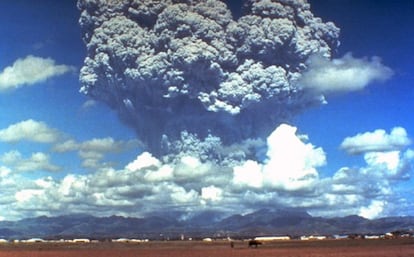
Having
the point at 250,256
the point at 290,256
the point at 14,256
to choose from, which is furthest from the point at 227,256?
the point at 14,256

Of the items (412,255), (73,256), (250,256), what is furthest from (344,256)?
(73,256)

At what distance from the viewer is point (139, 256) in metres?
50.4

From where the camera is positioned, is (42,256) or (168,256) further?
(42,256)

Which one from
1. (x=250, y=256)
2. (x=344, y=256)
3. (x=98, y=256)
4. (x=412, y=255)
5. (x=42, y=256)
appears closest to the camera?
(x=412, y=255)

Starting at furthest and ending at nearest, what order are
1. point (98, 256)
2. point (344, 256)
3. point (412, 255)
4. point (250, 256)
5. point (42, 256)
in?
point (42, 256)
point (98, 256)
point (250, 256)
point (344, 256)
point (412, 255)

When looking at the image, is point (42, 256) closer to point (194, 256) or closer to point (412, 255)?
point (194, 256)

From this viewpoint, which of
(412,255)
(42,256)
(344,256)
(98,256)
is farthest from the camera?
(42,256)

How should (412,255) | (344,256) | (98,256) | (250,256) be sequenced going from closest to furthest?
(412,255) < (344,256) < (250,256) < (98,256)

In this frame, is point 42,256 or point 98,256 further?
point 42,256

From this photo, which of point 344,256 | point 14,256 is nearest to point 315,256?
point 344,256

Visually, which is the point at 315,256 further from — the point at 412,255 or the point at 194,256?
the point at 194,256

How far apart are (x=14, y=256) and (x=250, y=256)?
19899 mm

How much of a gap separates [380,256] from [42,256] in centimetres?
2865

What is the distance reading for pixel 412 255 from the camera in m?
40.8
